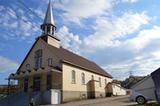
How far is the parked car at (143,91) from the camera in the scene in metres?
16.0

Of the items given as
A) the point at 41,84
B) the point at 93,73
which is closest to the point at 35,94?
the point at 41,84

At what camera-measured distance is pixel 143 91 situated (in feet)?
57.9

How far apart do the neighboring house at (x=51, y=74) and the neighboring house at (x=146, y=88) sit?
43.3 feet

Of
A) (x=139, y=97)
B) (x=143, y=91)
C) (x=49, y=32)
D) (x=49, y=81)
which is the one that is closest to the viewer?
(x=143, y=91)

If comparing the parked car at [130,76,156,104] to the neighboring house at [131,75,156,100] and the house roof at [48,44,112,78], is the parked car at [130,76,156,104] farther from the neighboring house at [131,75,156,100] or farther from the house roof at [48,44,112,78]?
the house roof at [48,44,112,78]

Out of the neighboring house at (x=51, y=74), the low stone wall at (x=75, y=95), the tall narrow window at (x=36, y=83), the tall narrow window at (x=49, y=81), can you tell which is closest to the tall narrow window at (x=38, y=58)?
the neighboring house at (x=51, y=74)

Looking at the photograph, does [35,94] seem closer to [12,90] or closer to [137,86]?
[12,90]

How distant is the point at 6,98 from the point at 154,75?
80.0ft

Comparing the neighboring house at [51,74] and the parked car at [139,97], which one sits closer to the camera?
the parked car at [139,97]

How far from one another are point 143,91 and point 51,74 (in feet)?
53.7

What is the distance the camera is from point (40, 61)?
33625 millimetres

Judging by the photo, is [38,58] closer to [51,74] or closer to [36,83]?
[36,83]

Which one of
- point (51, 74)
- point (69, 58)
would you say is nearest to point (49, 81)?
point (51, 74)

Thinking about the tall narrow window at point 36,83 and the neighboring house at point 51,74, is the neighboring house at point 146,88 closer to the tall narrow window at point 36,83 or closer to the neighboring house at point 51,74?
the neighboring house at point 51,74
